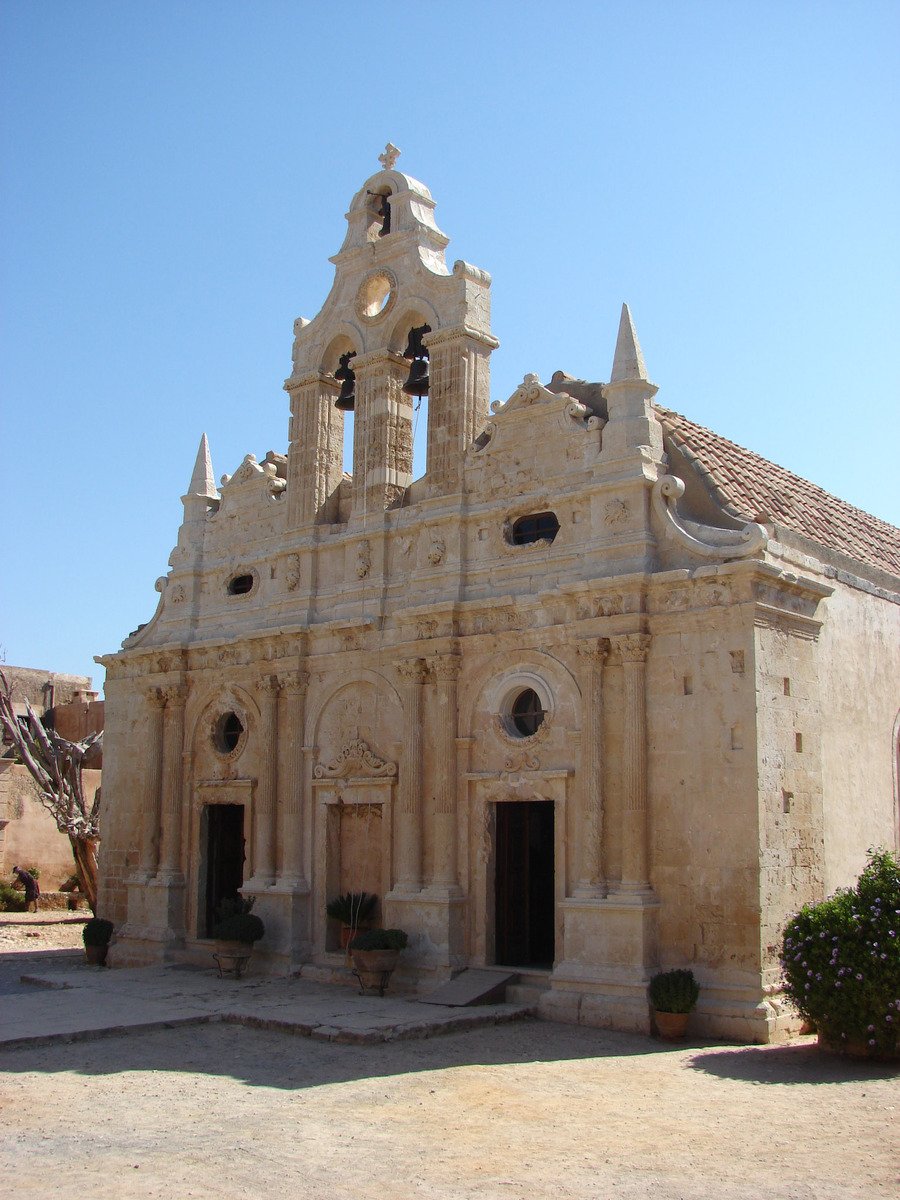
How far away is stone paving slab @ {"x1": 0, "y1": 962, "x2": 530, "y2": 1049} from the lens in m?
12.3

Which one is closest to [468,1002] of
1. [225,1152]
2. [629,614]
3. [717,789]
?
[717,789]

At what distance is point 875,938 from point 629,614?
4.30m

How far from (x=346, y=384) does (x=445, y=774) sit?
22.7ft

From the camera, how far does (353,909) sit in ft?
52.5

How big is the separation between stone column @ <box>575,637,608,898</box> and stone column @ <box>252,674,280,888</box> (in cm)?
539

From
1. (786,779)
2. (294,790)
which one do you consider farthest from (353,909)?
(786,779)

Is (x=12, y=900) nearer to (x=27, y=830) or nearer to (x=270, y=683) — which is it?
(x=27, y=830)

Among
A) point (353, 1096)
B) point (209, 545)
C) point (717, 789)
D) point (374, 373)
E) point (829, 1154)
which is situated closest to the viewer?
point (829, 1154)

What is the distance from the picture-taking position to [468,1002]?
44.6 feet

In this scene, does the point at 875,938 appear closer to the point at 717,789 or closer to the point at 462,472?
the point at 717,789

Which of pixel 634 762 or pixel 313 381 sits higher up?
pixel 313 381

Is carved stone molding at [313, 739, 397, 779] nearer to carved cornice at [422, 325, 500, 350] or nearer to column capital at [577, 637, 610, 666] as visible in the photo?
column capital at [577, 637, 610, 666]

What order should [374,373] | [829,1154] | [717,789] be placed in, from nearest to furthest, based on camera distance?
[829,1154]
[717,789]
[374,373]

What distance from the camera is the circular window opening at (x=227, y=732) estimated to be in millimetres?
18812
